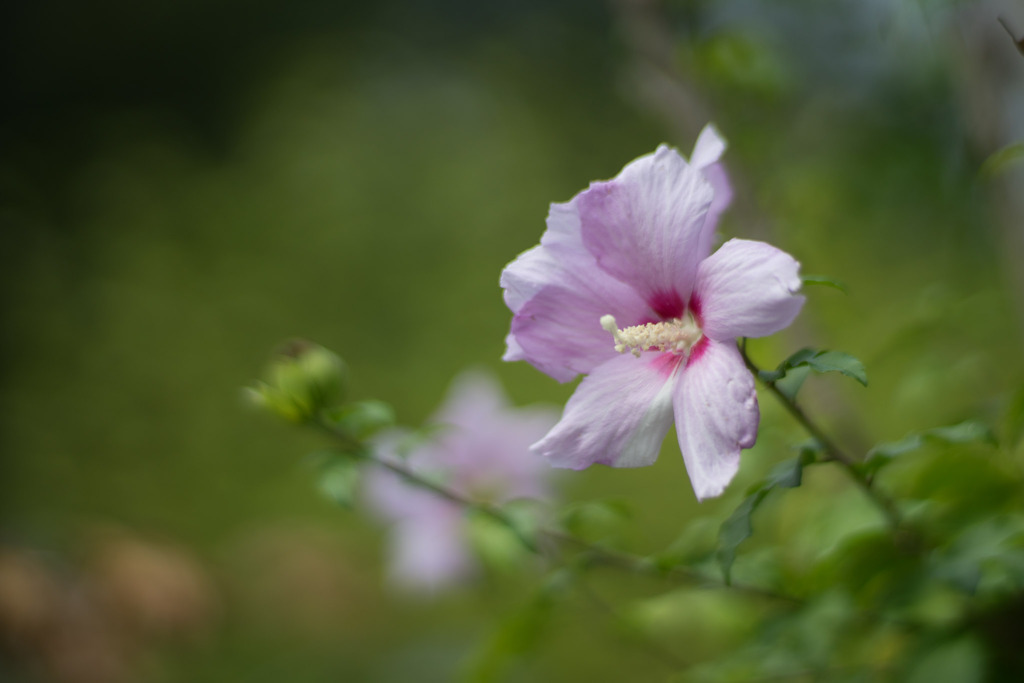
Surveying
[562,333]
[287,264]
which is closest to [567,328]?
[562,333]

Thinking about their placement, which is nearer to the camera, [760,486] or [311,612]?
[760,486]

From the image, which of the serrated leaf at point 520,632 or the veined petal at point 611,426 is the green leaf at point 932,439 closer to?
the veined petal at point 611,426

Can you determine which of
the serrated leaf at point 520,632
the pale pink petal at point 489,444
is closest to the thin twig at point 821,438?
the serrated leaf at point 520,632

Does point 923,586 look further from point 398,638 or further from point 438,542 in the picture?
point 398,638

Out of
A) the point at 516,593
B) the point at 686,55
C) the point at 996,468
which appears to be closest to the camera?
the point at 996,468

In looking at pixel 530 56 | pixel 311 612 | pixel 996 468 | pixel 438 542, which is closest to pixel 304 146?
pixel 530 56

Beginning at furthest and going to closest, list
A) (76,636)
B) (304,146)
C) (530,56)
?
(530,56), (304,146), (76,636)

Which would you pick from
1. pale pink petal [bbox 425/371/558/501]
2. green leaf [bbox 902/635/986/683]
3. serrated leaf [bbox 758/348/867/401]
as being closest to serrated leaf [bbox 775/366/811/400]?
serrated leaf [bbox 758/348/867/401]

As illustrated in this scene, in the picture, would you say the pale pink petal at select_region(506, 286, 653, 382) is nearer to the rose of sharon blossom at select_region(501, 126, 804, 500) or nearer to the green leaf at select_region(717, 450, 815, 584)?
the rose of sharon blossom at select_region(501, 126, 804, 500)
